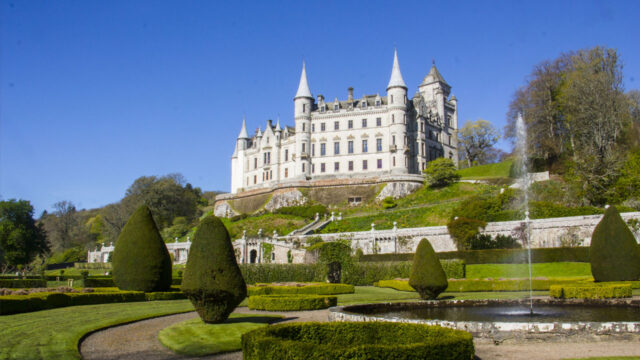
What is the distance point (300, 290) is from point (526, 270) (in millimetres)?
16006

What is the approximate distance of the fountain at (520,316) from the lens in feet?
36.4

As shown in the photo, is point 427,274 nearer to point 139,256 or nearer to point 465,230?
point 139,256

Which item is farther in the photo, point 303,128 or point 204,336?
point 303,128

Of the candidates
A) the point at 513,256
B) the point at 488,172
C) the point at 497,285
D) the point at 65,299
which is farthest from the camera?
the point at 488,172

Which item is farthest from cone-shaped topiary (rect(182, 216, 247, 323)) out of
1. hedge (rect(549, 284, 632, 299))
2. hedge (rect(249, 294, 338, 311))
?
hedge (rect(549, 284, 632, 299))

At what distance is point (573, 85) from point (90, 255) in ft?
214

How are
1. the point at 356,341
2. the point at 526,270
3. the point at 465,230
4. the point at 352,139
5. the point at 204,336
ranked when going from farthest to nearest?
the point at 352,139 → the point at 465,230 → the point at 526,270 → the point at 204,336 → the point at 356,341

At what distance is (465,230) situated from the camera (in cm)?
3847

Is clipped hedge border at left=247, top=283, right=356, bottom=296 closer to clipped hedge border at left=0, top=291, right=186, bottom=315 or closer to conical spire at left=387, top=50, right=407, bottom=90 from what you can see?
clipped hedge border at left=0, top=291, right=186, bottom=315

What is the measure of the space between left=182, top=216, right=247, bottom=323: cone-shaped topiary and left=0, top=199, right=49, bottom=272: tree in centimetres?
4934

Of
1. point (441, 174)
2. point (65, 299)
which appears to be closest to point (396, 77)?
point (441, 174)

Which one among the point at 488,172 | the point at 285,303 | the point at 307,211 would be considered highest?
the point at 488,172

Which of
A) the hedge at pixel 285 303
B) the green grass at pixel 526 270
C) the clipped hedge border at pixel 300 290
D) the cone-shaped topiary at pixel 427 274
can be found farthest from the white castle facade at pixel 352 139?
the hedge at pixel 285 303

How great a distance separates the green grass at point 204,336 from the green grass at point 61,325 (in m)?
2.10
